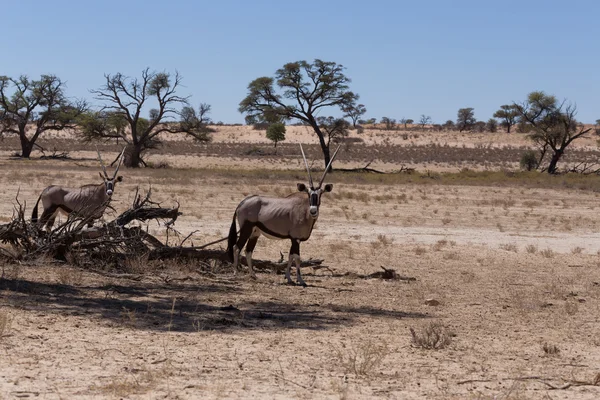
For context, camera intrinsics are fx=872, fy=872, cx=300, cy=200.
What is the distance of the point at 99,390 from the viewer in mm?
6242

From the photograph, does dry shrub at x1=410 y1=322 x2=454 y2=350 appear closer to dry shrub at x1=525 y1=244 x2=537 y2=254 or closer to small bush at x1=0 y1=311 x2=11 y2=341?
small bush at x1=0 y1=311 x2=11 y2=341

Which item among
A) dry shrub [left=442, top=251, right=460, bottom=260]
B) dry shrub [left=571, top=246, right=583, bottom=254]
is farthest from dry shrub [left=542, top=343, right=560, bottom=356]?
dry shrub [left=571, top=246, right=583, bottom=254]

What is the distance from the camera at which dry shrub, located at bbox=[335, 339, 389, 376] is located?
7.09 m

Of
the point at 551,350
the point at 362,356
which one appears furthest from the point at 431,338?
the point at 551,350

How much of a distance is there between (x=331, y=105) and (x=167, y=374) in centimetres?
5431

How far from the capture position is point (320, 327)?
920 centimetres

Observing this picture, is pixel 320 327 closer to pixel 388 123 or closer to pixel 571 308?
pixel 571 308

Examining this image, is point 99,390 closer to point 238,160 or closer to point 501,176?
point 501,176

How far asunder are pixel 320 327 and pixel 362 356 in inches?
61.1

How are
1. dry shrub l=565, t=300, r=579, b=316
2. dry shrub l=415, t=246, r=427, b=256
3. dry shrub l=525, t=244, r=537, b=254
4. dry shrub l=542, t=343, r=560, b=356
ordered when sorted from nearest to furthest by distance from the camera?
dry shrub l=542, t=343, r=560, b=356 < dry shrub l=565, t=300, r=579, b=316 < dry shrub l=415, t=246, r=427, b=256 < dry shrub l=525, t=244, r=537, b=254

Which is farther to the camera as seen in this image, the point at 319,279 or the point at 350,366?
the point at 319,279

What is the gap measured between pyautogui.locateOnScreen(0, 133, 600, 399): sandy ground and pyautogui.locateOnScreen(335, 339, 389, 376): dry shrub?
0.06ft

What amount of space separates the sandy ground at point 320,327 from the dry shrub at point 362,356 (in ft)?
0.06

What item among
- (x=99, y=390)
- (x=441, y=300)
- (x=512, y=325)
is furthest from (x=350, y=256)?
(x=99, y=390)
